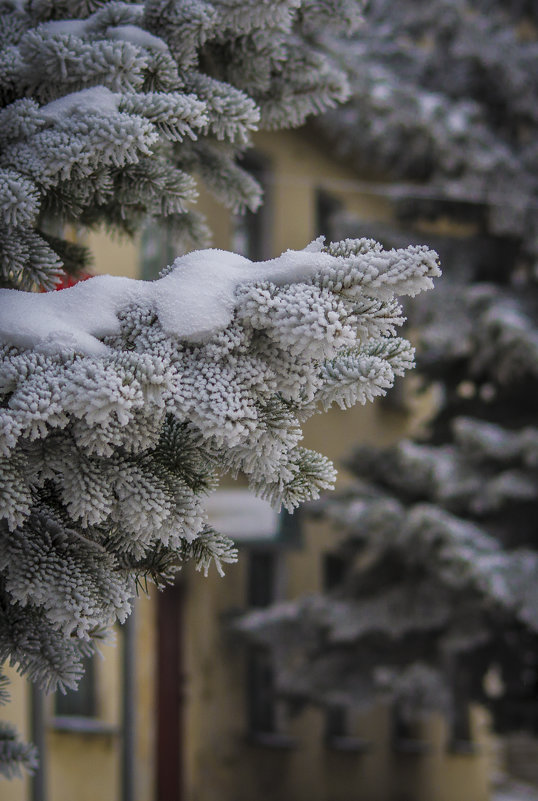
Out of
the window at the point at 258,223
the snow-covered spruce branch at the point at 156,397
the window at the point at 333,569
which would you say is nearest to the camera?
the snow-covered spruce branch at the point at 156,397

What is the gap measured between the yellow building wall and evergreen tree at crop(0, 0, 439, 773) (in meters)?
5.26

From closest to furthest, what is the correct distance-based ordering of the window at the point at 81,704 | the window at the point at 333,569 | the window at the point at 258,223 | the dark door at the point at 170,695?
the window at the point at 81,704 → the dark door at the point at 170,695 → the window at the point at 258,223 → the window at the point at 333,569

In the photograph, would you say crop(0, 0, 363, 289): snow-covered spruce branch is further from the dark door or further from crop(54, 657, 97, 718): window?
the dark door

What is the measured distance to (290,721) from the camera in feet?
36.1

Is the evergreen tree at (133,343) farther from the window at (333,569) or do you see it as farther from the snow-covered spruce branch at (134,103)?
the window at (333,569)

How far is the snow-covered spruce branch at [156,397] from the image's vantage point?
1925 mm

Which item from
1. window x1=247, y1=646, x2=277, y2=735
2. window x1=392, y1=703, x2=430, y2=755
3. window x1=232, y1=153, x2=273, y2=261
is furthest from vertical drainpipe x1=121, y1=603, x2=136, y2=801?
window x1=392, y1=703, x2=430, y2=755

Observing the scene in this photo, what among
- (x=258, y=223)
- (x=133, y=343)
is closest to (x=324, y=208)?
(x=258, y=223)

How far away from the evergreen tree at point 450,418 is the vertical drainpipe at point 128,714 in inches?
63.1

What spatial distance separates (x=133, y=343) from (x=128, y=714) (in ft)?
17.8

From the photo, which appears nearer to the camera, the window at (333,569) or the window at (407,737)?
the window at (333,569)

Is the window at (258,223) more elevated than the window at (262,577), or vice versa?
the window at (258,223)

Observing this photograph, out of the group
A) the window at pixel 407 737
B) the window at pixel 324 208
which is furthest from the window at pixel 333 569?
the window at pixel 324 208

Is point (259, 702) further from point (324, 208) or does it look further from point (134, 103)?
point (134, 103)
